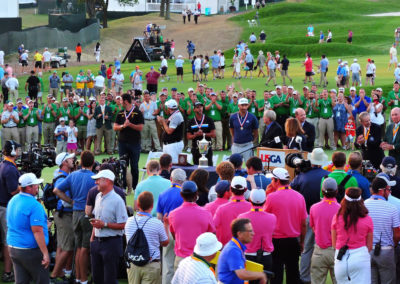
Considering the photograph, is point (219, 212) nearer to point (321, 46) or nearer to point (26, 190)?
point (26, 190)

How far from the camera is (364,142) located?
1455 centimetres

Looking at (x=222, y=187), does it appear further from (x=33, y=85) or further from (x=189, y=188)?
(x=33, y=85)

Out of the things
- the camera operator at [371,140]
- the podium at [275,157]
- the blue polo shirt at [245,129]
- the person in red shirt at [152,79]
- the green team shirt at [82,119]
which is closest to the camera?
the podium at [275,157]

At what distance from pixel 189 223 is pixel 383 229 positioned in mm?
2485

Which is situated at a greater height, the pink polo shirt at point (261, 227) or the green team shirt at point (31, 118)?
the pink polo shirt at point (261, 227)

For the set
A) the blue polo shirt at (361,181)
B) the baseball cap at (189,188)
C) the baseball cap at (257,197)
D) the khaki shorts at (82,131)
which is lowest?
the khaki shorts at (82,131)

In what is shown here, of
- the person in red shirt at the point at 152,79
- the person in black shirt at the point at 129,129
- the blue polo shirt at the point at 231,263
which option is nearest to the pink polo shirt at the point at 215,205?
the blue polo shirt at the point at 231,263

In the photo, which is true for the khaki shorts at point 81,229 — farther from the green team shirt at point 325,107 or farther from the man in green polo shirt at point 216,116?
the green team shirt at point 325,107

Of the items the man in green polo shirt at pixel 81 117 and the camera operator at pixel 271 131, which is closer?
the camera operator at pixel 271 131

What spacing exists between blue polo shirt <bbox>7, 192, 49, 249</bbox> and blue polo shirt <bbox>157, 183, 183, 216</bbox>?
1.55 metres

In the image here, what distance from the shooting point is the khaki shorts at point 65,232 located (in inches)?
418

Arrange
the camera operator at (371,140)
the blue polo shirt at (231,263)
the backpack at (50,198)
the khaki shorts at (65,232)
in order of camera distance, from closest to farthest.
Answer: the blue polo shirt at (231,263) < the khaki shorts at (65,232) < the backpack at (50,198) < the camera operator at (371,140)

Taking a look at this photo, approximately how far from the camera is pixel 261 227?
863 centimetres

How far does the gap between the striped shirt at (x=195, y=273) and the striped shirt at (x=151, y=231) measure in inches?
68.2
